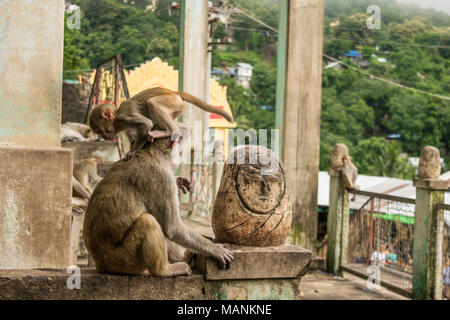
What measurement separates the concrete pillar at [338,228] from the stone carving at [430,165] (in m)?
2.12

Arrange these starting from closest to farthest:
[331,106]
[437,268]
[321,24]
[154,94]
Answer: [154,94] < [437,268] < [321,24] < [331,106]

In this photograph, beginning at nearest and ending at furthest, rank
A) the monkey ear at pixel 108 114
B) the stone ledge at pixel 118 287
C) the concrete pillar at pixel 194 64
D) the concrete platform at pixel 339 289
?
the stone ledge at pixel 118 287 < the monkey ear at pixel 108 114 < the concrete platform at pixel 339 289 < the concrete pillar at pixel 194 64

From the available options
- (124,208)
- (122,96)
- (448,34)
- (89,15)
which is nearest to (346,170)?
(122,96)

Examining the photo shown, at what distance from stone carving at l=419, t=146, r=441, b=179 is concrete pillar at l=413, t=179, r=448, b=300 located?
0.35ft

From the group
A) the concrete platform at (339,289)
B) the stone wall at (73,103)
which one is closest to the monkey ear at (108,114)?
the concrete platform at (339,289)

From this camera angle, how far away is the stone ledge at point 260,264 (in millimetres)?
3592

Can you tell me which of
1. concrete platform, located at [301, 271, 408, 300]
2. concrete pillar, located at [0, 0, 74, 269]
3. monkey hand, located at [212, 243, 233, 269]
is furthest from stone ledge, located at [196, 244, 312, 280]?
concrete platform, located at [301, 271, 408, 300]

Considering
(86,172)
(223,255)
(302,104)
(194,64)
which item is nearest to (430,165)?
(302,104)

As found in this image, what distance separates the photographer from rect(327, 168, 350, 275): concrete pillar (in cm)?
1004

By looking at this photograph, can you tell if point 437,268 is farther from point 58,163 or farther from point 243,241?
point 58,163

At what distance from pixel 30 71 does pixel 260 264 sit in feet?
7.93

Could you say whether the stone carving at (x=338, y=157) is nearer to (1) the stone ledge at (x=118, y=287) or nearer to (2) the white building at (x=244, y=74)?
(1) the stone ledge at (x=118, y=287)

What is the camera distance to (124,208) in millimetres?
3361
